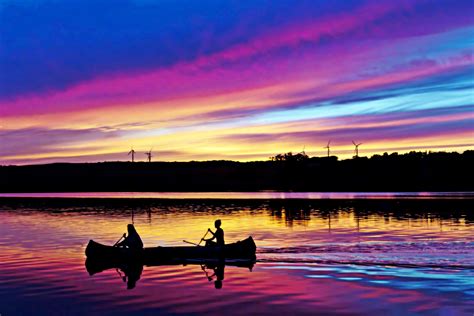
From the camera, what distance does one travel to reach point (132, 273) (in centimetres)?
3391

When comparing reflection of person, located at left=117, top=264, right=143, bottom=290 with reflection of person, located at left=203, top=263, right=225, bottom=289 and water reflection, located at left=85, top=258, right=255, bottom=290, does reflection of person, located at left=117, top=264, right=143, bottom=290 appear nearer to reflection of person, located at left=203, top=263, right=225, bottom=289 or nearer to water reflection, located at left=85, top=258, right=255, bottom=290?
water reflection, located at left=85, top=258, right=255, bottom=290

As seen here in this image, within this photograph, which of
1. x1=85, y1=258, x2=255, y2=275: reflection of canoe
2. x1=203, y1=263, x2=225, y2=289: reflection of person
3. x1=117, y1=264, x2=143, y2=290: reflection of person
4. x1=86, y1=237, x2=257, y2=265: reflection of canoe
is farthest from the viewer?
x1=86, y1=237, x2=257, y2=265: reflection of canoe

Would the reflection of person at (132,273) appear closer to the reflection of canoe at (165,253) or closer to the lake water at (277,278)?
the lake water at (277,278)

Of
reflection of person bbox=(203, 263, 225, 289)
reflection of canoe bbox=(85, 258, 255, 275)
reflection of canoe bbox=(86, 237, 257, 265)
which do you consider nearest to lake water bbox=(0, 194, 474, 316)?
reflection of person bbox=(203, 263, 225, 289)

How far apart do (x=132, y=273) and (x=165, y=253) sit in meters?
3.76

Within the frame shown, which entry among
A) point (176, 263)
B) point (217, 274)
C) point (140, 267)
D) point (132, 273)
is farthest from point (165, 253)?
point (217, 274)

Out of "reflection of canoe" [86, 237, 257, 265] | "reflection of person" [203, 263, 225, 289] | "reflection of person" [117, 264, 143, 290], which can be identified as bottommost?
"reflection of person" [203, 263, 225, 289]

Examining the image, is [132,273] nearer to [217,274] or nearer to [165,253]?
[165,253]

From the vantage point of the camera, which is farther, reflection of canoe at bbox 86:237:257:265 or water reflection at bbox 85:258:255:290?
reflection of canoe at bbox 86:237:257:265

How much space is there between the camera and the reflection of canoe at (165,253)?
122 feet

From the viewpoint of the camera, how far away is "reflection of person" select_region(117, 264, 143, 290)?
3052 cm

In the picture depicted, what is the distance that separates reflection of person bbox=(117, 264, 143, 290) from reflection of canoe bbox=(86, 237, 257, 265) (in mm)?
843

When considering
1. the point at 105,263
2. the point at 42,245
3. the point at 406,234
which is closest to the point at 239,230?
the point at 406,234

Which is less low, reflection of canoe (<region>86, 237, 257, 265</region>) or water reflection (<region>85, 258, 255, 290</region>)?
reflection of canoe (<region>86, 237, 257, 265</region>)
